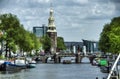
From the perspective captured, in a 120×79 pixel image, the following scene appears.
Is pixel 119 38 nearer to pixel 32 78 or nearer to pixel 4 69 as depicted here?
pixel 4 69

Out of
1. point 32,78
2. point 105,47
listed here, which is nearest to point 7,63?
point 32,78

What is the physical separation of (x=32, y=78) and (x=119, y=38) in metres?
53.7

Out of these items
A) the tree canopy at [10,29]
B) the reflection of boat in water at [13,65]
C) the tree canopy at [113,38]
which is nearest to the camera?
the reflection of boat in water at [13,65]

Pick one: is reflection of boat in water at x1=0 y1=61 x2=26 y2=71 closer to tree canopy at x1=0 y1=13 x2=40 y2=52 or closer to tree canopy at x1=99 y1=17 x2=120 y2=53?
tree canopy at x1=0 y1=13 x2=40 y2=52

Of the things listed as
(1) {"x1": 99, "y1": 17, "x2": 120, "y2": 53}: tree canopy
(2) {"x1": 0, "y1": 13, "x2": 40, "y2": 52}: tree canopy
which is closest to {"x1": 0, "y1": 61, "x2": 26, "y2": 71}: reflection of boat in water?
(2) {"x1": 0, "y1": 13, "x2": 40, "y2": 52}: tree canopy

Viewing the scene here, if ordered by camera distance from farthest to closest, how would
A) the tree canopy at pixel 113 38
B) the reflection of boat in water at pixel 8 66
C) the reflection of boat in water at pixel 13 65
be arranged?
1. the tree canopy at pixel 113 38
2. the reflection of boat in water at pixel 13 65
3. the reflection of boat in water at pixel 8 66

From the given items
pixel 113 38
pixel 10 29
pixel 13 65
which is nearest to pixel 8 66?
pixel 13 65

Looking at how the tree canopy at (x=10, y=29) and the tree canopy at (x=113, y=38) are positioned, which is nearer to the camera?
the tree canopy at (x=113, y=38)

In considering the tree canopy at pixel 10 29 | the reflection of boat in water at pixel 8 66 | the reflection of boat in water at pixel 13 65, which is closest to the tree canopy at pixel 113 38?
Result: the reflection of boat in water at pixel 13 65

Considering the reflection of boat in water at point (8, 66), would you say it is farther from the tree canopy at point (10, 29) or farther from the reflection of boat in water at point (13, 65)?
the tree canopy at point (10, 29)

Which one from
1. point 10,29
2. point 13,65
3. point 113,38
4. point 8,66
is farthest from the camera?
point 10,29

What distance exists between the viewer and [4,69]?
455 feet

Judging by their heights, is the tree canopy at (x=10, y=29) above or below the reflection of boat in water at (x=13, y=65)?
above

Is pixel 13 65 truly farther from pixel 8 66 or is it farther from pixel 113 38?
pixel 113 38
